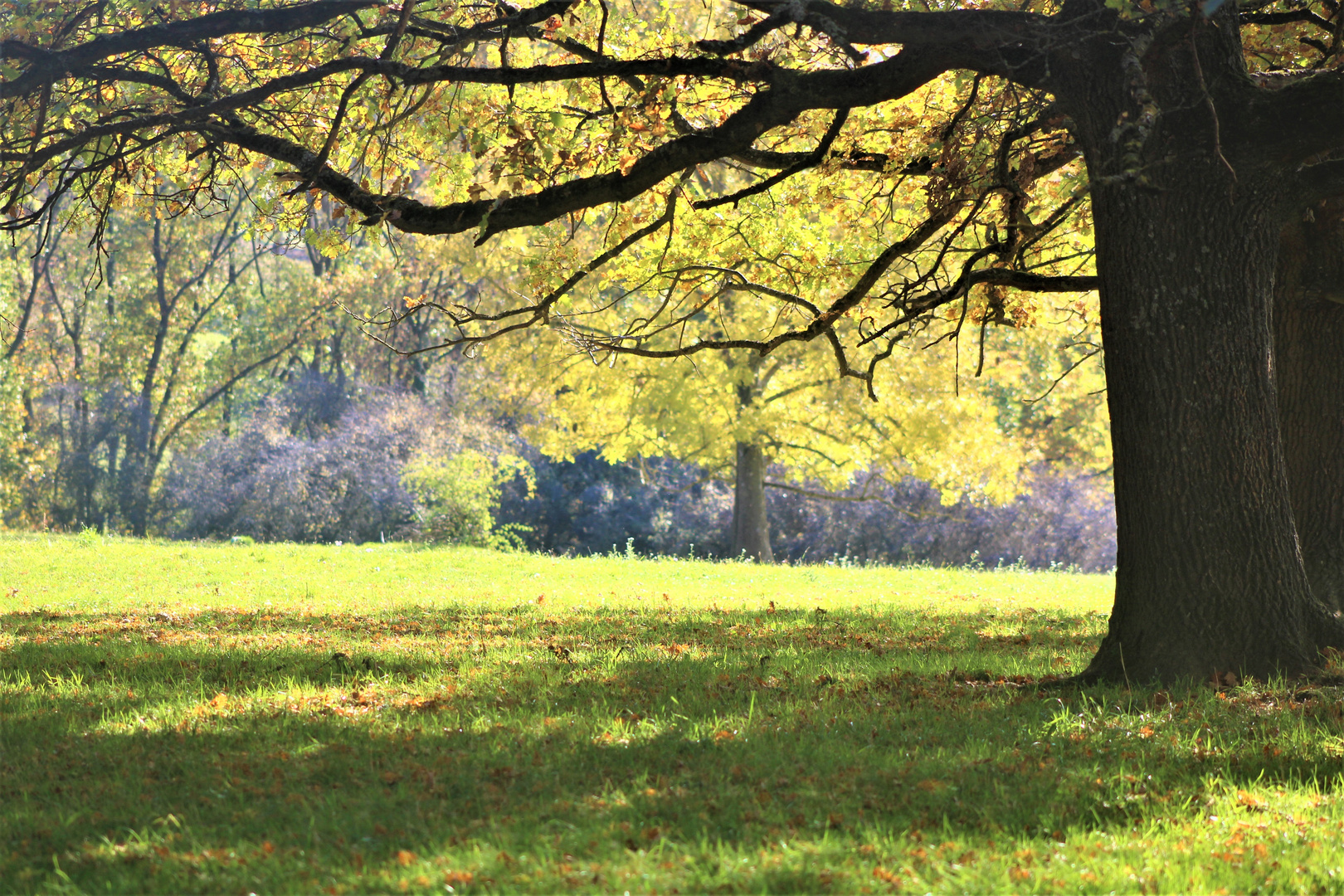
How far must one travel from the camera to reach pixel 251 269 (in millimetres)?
40469

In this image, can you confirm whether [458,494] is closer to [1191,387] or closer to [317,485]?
[317,485]

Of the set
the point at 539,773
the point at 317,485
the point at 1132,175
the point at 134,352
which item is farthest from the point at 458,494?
the point at 539,773

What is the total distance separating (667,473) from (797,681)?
2362cm

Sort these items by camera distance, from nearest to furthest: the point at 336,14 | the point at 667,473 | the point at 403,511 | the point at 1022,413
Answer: the point at 336,14 → the point at 403,511 → the point at 667,473 → the point at 1022,413

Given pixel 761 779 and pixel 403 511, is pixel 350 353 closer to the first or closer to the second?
pixel 403 511

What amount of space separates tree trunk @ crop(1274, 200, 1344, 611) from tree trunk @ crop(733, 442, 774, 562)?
1543 cm

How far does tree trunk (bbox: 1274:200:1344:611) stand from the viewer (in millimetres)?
7730

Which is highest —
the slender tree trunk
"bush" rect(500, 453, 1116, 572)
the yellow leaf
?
the slender tree trunk

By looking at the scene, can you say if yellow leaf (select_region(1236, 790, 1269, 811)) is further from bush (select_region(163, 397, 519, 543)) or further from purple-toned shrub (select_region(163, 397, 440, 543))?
purple-toned shrub (select_region(163, 397, 440, 543))

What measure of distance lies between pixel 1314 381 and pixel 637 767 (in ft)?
19.7

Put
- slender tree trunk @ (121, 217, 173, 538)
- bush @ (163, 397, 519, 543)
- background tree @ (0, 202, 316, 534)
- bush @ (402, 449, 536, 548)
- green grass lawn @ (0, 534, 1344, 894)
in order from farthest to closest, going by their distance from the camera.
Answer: background tree @ (0, 202, 316, 534) → slender tree trunk @ (121, 217, 173, 538) → bush @ (163, 397, 519, 543) → bush @ (402, 449, 536, 548) → green grass lawn @ (0, 534, 1344, 894)

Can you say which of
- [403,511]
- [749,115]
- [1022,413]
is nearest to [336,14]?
[749,115]

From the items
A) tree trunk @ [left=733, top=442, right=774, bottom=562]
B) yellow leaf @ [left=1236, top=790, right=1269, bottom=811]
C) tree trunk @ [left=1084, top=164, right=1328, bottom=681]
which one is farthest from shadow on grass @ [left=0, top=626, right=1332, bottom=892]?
tree trunk @ [left=733, top=442, right=774, bottom=562]

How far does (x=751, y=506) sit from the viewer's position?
23.4 meters
